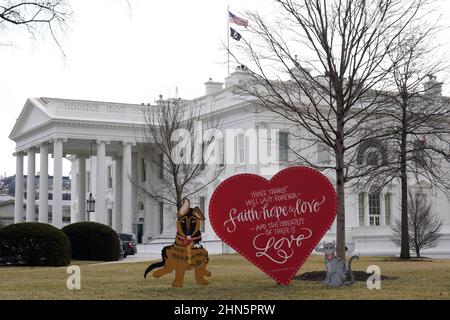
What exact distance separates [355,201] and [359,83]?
112 ft

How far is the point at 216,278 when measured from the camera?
19.1 m

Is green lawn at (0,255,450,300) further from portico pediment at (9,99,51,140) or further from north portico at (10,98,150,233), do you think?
portico pediment at (9,99,51,140)

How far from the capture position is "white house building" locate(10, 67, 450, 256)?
48625 millimetres

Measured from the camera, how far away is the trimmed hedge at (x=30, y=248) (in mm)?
26562

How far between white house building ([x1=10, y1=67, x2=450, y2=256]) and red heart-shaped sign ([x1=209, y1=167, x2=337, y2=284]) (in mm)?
24998

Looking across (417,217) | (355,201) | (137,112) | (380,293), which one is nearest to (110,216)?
(137,112)

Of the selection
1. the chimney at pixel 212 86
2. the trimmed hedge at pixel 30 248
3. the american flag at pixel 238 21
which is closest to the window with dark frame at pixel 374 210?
the chimney at pixel 212 86

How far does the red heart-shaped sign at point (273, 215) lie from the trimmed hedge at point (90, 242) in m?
17.4

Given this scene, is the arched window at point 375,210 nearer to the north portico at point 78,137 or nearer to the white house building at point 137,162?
the white house building at point 137,162

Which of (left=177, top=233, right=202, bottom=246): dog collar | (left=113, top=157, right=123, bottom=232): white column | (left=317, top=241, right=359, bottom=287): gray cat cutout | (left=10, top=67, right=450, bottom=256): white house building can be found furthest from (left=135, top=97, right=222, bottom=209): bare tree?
(left=317, top=241, right=359, bottom=287): gray cat cutout

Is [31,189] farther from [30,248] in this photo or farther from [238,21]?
[30,248]

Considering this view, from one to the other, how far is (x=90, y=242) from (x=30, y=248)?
539 cm

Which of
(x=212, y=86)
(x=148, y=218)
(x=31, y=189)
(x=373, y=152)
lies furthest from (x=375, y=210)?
(x=31, y=189)
